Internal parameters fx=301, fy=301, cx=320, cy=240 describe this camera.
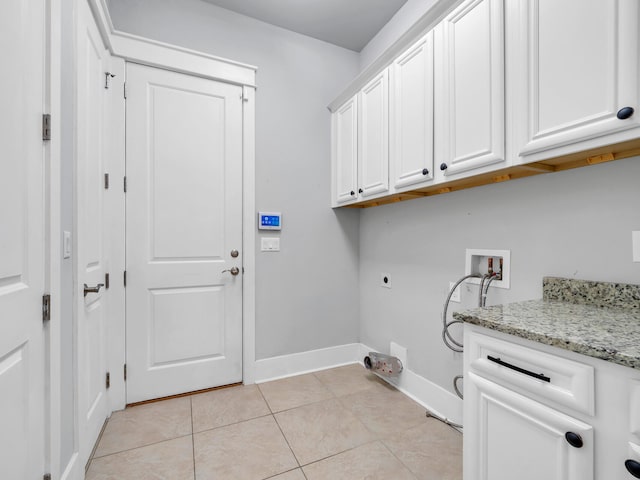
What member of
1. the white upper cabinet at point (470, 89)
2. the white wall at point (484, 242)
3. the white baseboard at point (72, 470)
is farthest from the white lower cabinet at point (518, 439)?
the white baseboard at point (72, 470)

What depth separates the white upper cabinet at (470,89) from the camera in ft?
4.19

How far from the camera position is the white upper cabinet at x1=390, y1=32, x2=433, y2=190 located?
164 cm

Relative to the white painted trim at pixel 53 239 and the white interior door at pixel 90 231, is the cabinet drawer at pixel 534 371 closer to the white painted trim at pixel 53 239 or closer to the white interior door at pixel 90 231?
the white painted trim at pixel 53 239

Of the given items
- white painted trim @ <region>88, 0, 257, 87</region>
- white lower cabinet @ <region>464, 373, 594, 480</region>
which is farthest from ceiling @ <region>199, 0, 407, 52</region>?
white lower cabinet @ <region>464, 373, 594, 480</region>

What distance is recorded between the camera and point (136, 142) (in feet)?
6.62

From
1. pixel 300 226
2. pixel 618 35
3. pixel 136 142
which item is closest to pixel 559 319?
pixel 618 35

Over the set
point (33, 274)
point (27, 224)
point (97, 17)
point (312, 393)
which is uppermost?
point (97, 17)

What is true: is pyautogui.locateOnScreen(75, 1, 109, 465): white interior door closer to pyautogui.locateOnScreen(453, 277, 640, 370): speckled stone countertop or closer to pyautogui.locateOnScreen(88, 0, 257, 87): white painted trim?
pyautogui.locateOnScreen(88, 0, 257, 87): white painted trim

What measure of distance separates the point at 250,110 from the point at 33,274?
179 cm

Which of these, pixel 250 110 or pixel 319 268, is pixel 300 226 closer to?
pixel 319 268

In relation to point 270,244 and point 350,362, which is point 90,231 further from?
point 350,362

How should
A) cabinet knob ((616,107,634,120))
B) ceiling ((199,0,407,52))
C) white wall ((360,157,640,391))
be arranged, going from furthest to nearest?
ceiling ((199,0,407,52)) < white wall ((360,157,640,391)) < cabinet knob ((616,107,634,120))

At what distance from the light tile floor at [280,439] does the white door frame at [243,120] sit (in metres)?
0.33

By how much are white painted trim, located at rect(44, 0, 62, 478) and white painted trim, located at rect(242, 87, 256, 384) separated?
48.6 inches
